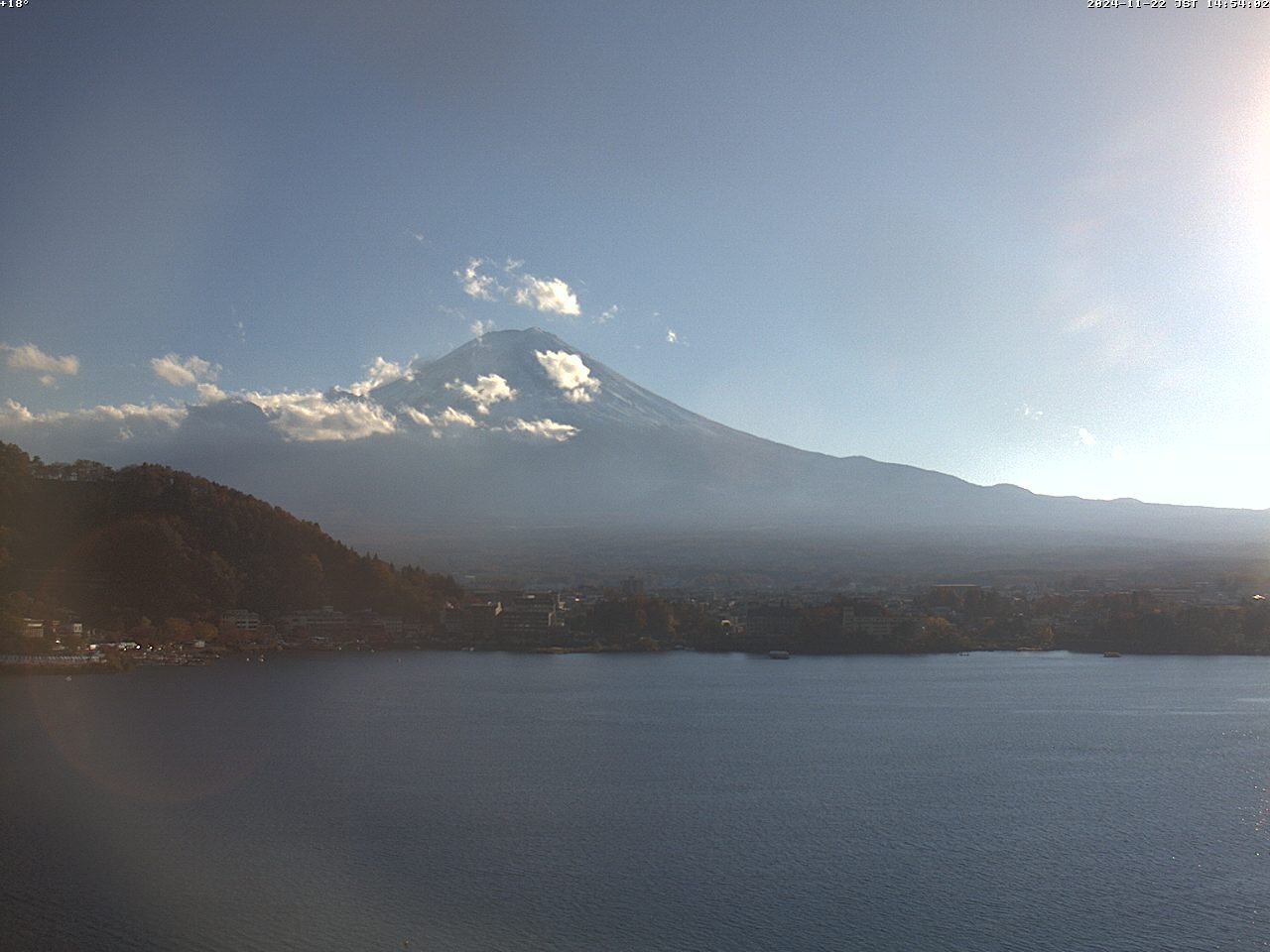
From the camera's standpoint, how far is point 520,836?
21.8 feet

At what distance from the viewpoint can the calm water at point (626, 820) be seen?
5.25 m

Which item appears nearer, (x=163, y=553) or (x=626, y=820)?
(x=626, y=820)

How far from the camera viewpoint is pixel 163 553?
17.9 m

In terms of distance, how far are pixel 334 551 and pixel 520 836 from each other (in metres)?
15.0

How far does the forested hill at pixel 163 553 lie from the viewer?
56.2 ft

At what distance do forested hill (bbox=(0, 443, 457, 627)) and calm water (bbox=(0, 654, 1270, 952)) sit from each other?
4.70m

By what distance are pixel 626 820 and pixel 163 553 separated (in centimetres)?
1326

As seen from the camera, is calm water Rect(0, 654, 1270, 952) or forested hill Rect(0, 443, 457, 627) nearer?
calm water Rect(0, 654, 1270, 952)

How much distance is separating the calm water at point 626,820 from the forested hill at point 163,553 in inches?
185

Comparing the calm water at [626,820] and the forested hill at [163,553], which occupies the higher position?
the forested hill at [163,553]

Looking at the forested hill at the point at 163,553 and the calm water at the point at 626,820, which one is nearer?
the calm water at the point at 626,820

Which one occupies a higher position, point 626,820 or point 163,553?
point 163,553

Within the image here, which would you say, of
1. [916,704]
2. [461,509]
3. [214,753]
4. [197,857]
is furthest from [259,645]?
[461,509]

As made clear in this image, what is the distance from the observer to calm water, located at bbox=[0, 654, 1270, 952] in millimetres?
5254
